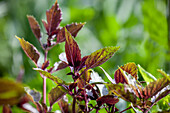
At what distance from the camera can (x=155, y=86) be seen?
138 mm

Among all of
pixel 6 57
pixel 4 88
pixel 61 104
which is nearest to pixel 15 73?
pixel 6 57

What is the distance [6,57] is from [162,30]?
0.85 meters

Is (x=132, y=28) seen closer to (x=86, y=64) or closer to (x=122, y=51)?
(x=122, y=51)

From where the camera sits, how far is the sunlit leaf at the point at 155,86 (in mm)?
134

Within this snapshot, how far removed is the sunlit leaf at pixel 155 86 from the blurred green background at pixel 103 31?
7.1 inches

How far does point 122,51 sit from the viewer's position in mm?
695

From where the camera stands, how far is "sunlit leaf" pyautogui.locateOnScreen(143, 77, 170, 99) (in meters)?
0.13

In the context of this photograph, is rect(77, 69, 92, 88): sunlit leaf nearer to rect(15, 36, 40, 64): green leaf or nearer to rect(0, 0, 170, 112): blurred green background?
rect(15, 36, 40, 64): green leaf

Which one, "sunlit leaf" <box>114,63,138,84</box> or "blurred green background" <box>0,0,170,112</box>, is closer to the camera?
"sunlit leaf" <box>114,63,138,84</box>

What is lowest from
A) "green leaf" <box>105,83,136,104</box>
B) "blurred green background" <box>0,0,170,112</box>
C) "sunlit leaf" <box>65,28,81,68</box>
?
"green leaf" <box>105,83,136,104</box>

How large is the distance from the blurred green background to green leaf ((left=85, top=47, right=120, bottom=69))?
0.19 m

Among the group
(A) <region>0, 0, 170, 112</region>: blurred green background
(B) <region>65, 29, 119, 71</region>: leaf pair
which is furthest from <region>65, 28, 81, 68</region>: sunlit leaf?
(A) <region>0, 0, 170, 112</region>: blurred green background

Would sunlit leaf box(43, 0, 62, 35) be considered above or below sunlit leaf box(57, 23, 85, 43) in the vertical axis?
above

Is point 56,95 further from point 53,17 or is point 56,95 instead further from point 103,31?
point 103,31
